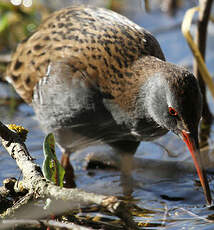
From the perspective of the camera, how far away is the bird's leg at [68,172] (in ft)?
16.3

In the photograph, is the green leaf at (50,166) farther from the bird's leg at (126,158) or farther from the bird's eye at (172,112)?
the bird's leg at (126,158)

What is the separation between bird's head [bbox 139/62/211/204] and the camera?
379cm

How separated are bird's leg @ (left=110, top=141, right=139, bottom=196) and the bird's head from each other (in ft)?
2.44

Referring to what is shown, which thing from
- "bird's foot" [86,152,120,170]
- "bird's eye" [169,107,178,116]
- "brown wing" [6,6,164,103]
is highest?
"brown wing" [6,6,164,103]

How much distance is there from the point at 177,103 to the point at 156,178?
1323mm

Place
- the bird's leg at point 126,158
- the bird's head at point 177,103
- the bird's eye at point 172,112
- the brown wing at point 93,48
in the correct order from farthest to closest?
the bird's leg at point 126,158, the brown wing at point 93,48, the bird's eye at point 172,112, the bird's head at point 177,103

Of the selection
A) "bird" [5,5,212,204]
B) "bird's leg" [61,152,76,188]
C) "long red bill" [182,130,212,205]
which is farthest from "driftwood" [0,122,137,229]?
"bird's leg" [61,152,76,188]

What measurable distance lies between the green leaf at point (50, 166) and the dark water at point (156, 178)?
2.86 feet

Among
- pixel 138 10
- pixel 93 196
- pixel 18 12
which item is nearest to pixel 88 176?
pixel 93 196

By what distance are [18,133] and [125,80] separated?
1258mm

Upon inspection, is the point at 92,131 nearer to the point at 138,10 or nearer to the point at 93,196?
the point at 93,196

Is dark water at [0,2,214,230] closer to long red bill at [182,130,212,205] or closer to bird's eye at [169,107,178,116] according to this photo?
long red bill at [182,130,212,205]

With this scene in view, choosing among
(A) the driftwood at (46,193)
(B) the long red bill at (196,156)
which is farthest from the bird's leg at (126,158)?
(A) the driftwood at (46,193)

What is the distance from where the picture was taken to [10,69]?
548 centimetres
